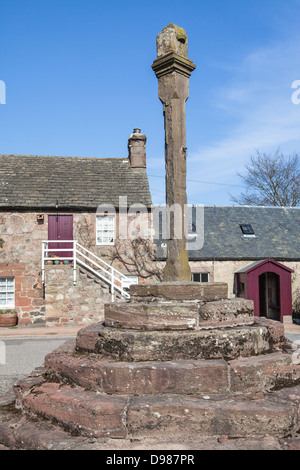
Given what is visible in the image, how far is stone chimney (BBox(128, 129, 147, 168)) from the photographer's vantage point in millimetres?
19359

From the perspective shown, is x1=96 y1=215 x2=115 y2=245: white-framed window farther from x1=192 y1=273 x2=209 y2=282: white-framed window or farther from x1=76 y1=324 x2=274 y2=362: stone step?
x1=76 y1=324 x2=274 y2=362: stone step

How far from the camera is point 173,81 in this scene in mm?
4984

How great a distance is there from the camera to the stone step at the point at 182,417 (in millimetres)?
3133

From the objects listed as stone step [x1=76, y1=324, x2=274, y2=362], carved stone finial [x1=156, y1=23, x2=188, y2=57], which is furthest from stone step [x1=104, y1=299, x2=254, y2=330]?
carved stone finial [x1=156, y1=23, x2=188, y2=57]

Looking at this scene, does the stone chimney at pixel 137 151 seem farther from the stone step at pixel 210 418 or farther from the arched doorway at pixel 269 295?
the stone step at pixel 210 418

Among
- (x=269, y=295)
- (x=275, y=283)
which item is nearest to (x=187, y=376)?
(x=275, y=283)

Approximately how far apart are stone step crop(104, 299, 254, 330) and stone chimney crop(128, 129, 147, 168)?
625 inches

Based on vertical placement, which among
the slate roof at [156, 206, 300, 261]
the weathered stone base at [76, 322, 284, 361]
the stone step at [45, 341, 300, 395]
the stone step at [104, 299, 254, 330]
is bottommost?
the stone step at [45, 341, 300, 395]

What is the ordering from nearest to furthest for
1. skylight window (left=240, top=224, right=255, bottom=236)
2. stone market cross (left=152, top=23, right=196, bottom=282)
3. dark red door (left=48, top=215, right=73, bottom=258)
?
stone market cross (left=152, top=23, right=196, bottom=282), dark red door (left=48, top=215, right=73, bottom=258), skylight window (left=240, top=224, right=255, bottom=236)

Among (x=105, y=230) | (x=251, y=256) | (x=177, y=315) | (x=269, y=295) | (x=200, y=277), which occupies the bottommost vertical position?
(x=269, y=295)

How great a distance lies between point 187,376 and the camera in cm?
348

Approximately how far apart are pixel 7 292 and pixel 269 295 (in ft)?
38.9

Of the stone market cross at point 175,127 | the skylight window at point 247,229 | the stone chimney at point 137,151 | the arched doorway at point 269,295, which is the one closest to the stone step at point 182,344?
the stone market cross at point 175,127

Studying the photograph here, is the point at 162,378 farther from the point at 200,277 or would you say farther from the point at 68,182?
the point at 68,182
